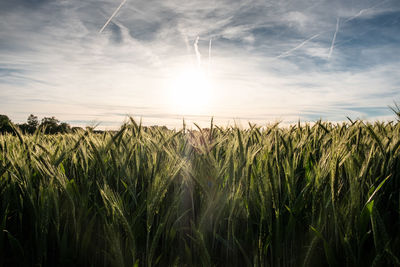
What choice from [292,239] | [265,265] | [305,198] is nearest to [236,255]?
[265,265]

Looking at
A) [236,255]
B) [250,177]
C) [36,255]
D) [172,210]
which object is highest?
[250,177]

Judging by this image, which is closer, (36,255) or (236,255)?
(236,255)

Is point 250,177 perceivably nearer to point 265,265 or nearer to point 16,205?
point 265,265

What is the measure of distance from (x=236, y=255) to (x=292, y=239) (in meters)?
0.22

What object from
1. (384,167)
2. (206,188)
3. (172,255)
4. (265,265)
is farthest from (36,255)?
(384,167)

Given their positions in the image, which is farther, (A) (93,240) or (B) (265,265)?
(A) (93,240)

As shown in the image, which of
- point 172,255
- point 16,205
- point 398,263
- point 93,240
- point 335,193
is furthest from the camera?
point 16,205

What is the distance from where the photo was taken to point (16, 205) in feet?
4.32

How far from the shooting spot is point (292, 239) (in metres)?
1.00

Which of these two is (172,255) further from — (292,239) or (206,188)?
(292,239)

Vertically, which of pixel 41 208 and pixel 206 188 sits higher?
pixel 206 188

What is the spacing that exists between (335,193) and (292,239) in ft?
0.78

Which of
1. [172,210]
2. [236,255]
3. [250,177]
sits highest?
[250,177]

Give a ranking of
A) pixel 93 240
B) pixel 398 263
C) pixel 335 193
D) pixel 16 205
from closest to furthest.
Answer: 1. pixel 398 263
2. pixel 335 193
3. pixel 93 240
4. pixel 16 205
